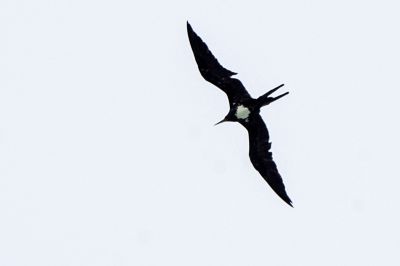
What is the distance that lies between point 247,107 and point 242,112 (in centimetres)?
34

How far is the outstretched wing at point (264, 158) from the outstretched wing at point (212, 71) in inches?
62.1

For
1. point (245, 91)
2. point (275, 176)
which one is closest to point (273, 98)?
point (245, 91)

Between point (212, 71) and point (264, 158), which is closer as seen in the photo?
point (212, 71)

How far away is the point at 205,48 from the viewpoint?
32.3 m

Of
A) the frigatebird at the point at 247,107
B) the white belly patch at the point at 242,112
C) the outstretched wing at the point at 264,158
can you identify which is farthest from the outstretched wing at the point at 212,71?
the outstretched wing at the point at 264,158

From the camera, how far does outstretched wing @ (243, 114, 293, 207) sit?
3412 cm

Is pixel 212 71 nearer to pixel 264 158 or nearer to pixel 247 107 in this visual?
pixel 247 107

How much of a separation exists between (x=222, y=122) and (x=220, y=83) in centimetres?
204

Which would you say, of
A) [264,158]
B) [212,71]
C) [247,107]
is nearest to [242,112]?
[247,107]

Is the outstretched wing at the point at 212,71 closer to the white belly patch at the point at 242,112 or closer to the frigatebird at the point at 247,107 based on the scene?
the frigatebird at the point at 247,107

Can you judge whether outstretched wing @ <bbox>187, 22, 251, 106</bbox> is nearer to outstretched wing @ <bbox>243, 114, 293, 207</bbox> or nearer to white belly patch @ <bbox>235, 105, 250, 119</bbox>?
white belly patch @ <bbox>235, 105, 250, 119</bbox>

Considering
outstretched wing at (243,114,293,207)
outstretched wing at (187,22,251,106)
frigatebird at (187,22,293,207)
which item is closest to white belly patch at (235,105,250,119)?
frigatebird at (187,22,293,207)

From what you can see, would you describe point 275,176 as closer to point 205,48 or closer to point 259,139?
point 259,139

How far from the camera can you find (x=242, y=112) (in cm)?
3347
